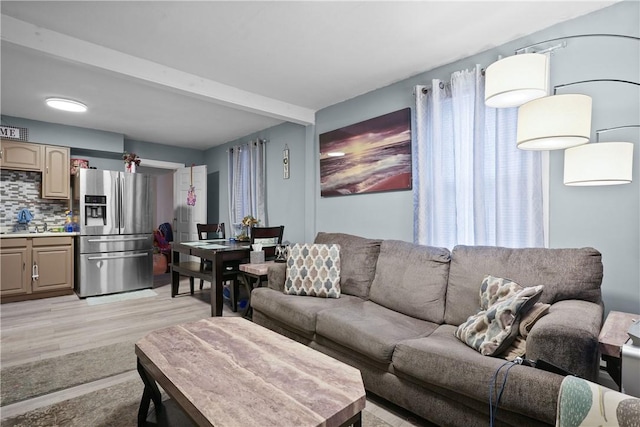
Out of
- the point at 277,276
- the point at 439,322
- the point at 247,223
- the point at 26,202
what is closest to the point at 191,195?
the point at 26,202

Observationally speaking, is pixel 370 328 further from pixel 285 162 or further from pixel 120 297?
pixel 120 297

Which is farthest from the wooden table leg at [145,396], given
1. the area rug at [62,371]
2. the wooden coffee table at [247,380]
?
the area rug at [62,371]

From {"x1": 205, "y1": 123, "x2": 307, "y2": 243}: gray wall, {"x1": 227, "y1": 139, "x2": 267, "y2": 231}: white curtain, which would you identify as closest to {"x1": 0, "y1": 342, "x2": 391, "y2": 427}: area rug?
{"x1": 205, "y1": 123, "x2": 307, "y2": 243}: gray wall

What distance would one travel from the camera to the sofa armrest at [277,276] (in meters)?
3.00

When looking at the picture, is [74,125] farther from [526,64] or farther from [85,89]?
[526,64]

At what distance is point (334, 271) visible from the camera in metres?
2.88

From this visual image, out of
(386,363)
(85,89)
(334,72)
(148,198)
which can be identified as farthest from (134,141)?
(386,363)

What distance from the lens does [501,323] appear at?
1.60 m

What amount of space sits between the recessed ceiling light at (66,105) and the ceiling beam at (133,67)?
160cm

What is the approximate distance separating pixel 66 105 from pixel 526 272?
4.94m

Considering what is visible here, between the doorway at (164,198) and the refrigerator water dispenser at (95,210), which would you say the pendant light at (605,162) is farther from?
the doorway at (164,198)

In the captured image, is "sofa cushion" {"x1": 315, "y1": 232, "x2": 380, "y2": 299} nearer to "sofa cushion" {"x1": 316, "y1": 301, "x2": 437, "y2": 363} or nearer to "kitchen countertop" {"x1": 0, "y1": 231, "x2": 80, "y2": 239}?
"sofa cushion" {"x1": 316, "y1": 301, "x2": 437, "y2": 363}

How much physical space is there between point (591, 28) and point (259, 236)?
3.26 meters

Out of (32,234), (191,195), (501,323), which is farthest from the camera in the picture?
(191,195)
